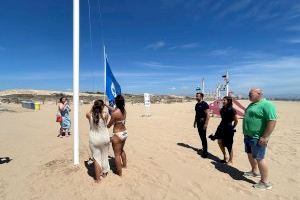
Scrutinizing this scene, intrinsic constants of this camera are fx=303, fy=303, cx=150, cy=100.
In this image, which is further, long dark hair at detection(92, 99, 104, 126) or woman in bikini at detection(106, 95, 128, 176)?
woman in bikini at detection(106, 95, 128, 176)

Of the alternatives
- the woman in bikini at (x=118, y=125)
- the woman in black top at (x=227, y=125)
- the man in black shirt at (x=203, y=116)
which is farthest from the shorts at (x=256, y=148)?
the woman in bikini at (x=118, y=125)

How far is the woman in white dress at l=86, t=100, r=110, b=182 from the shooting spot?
19.7 ft

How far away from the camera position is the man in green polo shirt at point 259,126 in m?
5.66

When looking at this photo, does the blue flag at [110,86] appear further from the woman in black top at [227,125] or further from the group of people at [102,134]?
the woman in black top at [227,125]

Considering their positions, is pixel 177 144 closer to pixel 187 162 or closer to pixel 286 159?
pixel 187 162

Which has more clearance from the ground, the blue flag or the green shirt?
the blue flag

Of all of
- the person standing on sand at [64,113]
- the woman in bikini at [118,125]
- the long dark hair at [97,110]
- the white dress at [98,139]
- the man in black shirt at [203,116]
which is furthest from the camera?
the person standing on sand at [64,113]

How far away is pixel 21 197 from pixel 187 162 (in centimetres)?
411

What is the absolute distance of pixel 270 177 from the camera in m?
6.82

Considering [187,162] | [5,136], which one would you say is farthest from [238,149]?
[5,136]

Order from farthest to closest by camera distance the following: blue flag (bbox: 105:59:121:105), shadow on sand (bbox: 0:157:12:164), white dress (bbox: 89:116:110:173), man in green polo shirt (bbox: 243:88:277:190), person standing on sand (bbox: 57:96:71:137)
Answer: person standing on sand (bbox: 57:96:71:137)
shadow on sand (bbox: 0:157:12:164)
blue flag (bbox: 105:59:121:105)
white dress (bbox: 89:116:110:173)
man in green polo shirt (bbox: 243:88:277:190)

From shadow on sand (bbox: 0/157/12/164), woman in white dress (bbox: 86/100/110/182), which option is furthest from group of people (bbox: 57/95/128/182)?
shadow on sand (bbox: 0/157/12/164)

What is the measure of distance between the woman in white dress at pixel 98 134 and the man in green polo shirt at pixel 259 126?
2.87 m

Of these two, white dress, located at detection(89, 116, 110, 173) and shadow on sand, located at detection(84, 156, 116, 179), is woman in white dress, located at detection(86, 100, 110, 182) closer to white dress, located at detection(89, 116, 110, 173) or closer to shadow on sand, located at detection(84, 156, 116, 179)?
white dress, located at detection(89, 116, 110, 173)
